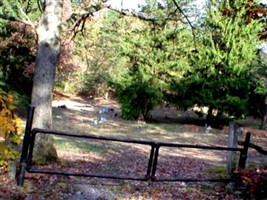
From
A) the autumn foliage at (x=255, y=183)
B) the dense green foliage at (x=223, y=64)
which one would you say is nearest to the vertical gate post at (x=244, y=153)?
the autumn foliage at (x=255, y=183)

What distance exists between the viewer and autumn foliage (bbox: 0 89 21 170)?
4815mm

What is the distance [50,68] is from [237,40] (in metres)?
14.6

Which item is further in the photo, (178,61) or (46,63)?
(178,61)

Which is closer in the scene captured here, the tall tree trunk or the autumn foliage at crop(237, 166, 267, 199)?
the autumn foliage at crop(237, 166, 267, 199)

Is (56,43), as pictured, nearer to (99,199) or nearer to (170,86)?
(99,199)

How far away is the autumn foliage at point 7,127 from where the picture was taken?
4815mm

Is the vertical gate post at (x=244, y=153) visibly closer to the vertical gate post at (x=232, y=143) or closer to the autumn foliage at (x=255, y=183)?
the vertical gate post at (x=232, y=143)

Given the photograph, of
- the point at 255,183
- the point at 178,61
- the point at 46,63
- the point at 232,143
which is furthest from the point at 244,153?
the point at 178,61

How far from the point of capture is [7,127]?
4891 mm

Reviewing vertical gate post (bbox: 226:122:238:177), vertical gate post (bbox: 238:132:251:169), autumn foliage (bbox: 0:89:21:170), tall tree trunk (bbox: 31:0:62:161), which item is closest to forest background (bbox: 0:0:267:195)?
tall tree trunk (bbox: 31:0:62:161)

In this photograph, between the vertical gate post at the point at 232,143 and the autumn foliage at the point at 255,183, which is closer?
the autumn foliage at the point at 255,183

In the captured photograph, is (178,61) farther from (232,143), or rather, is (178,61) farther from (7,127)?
(7,127)

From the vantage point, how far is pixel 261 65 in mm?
A: 20969

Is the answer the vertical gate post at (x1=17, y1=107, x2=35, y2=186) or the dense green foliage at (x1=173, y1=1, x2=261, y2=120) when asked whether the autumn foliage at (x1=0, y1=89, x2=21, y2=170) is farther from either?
the dense green foliage at (x1=173, y1=1, x2=261, y2=120)
